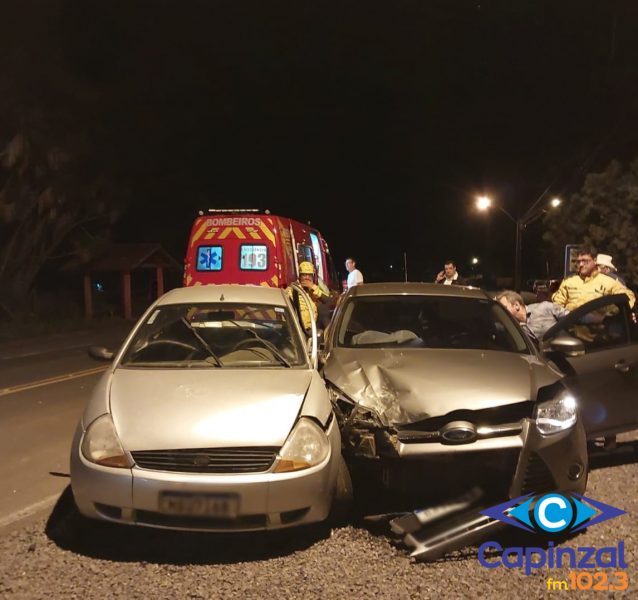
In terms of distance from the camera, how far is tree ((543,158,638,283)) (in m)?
28.5

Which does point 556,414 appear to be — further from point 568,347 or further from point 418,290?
point 418,290

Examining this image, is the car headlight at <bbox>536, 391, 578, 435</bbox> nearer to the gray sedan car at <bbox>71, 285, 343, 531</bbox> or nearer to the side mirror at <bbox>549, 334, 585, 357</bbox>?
the side mirror at <bbox>549, 334, 585, 357</bbox>

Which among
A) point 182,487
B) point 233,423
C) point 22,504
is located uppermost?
point 233,423

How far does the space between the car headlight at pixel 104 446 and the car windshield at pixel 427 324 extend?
7.31 ft

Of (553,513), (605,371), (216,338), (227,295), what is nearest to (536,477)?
(553,513)

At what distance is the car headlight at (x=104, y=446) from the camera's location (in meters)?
3.83

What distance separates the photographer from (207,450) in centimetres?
383

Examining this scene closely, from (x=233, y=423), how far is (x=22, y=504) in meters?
2.06

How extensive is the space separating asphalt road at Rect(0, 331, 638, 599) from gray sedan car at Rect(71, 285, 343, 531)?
0.27 m

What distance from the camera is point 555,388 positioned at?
14.6 ft

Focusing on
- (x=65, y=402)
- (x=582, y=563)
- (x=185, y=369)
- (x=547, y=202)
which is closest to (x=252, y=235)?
(x=65, y=402)

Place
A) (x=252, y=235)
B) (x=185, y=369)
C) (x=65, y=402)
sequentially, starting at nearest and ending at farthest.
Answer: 1. (x=185, y=369)
2. (x=65, y=402)
3. (x=252, y=235)

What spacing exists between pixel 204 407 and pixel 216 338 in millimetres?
1662

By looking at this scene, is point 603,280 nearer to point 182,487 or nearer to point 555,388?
point 555,388
